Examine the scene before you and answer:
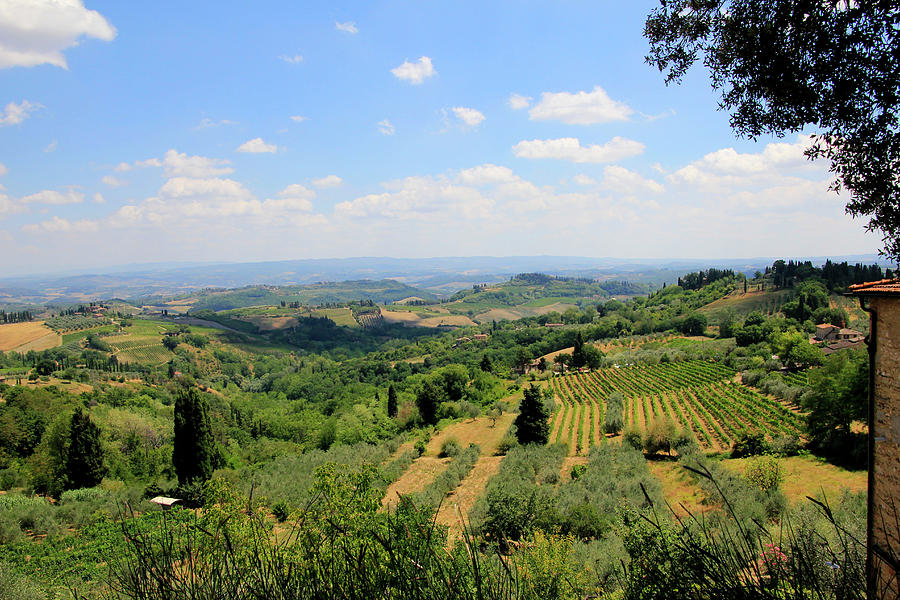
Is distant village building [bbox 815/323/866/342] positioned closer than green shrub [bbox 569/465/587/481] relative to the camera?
No

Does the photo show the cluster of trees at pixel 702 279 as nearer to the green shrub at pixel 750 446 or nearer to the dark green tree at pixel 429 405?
the dark green tree at pixel 429 405

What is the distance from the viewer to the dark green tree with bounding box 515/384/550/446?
3484 centimetres

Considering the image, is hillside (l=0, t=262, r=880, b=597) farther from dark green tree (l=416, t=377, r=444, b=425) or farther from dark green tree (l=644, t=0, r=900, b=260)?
dark green tree (l=644, t=0, r=900, b=260)

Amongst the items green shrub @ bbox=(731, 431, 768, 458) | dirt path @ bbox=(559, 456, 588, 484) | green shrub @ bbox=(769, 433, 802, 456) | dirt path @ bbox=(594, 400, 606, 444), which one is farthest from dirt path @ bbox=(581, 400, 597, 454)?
green shrub @ bbox=(769, 433, 802, 456)

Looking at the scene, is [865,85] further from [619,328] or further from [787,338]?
[619,328]

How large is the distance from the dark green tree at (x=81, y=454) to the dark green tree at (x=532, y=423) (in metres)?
31.2

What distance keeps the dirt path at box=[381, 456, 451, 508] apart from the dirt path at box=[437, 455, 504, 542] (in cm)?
258

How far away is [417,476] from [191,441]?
49.5 feet

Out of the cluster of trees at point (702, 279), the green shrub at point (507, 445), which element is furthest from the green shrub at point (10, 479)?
the cluster of trees at point (702, 279)

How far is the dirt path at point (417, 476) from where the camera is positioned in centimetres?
2839

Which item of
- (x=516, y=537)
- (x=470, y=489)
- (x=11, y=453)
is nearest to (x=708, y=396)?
(x=470, y=489)

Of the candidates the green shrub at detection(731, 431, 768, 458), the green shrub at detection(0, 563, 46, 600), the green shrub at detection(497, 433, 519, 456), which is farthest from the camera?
the green shrub at detection(497, 433, 519, 456)

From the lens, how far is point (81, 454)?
30359mm

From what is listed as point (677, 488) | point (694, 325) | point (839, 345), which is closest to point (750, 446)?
point (677, 488)
